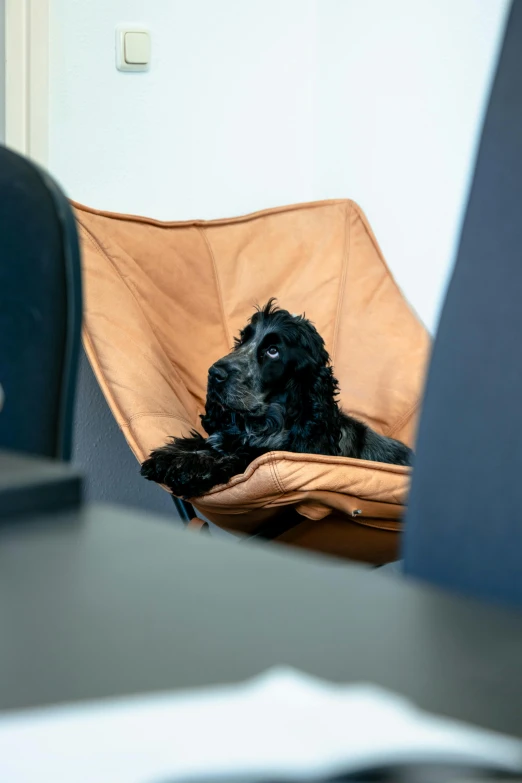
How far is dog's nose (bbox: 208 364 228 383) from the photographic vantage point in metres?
2.34

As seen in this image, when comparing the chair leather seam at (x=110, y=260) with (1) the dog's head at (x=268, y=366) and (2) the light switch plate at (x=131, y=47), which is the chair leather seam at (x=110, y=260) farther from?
(2) the light switch plate at (x=131, y=47)

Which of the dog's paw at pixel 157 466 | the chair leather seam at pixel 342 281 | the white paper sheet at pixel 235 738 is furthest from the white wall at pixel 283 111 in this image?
the white paper sheet at pixel 235 738

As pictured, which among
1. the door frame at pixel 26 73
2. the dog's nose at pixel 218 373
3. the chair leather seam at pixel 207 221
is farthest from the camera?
the door frame at pixel 26 73

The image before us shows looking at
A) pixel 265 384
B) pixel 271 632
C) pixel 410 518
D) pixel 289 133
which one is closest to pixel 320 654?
pixel 271 632

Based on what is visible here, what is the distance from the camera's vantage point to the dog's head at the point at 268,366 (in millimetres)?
2371

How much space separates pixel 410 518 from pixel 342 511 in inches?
45.0

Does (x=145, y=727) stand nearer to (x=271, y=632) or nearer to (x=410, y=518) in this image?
(x=271, y=632)

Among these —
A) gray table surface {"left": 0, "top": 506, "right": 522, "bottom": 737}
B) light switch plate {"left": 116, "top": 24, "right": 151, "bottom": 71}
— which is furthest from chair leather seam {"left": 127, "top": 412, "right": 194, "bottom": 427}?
gray table surface {"left": 0, "top": 506, "right": 522, "bottom": 737}

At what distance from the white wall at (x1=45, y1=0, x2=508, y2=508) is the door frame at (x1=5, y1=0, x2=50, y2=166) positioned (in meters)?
0.04

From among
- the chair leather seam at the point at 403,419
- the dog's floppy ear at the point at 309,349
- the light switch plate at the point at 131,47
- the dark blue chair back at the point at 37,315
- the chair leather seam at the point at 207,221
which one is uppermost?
the light switch plate at the point at 131,47

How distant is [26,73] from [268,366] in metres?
1.05

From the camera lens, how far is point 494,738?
0.32 meters

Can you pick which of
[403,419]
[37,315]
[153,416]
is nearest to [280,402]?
[403,419]

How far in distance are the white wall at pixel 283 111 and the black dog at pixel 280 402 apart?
0.45 metres
